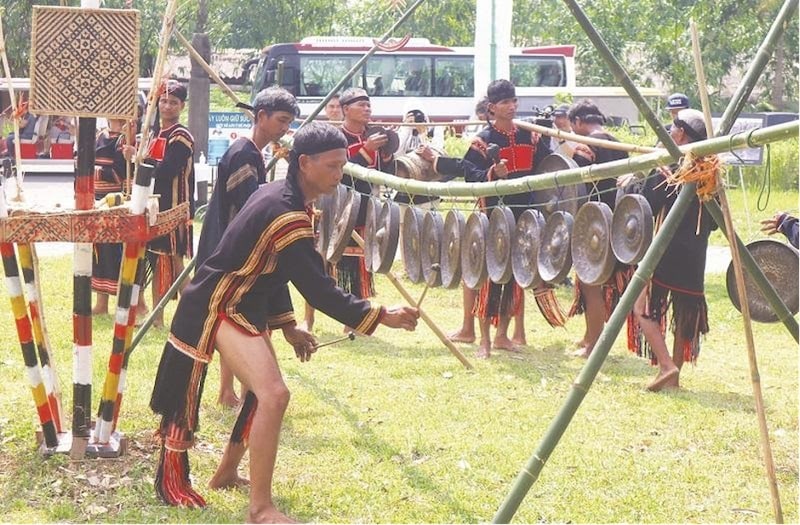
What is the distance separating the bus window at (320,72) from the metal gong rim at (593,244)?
20.9 metres

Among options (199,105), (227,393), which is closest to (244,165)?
(227,393)

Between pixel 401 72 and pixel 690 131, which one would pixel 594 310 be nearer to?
pixel 690 131

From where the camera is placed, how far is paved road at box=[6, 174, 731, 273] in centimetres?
1265

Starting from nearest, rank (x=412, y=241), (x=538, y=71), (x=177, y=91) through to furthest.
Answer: (x=412, y=241) → (x=177, y=91) → (x=538, y=71)

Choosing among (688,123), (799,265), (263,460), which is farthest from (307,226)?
(688,123)

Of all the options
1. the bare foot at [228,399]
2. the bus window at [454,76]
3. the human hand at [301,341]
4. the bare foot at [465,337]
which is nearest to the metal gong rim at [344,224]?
the bare foot at [228,399]

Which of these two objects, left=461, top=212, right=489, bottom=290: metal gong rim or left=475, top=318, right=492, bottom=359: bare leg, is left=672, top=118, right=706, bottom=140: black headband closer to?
left=461, top=212, right=489, bottom=290: metal gong rim

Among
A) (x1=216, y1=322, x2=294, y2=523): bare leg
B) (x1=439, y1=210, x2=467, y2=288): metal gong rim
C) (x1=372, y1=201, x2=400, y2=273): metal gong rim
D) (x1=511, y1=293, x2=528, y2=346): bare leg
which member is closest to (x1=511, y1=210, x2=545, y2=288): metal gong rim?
(x1=439, y1=210, x2=467, y2=288): metal gong rim

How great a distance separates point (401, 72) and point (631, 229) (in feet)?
73.2

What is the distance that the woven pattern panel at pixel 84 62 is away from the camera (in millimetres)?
5012

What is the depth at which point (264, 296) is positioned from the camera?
4.83 metres

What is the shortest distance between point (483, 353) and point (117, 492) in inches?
146

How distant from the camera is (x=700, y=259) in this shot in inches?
285

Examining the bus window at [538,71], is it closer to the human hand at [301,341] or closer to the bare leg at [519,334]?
the bare leg at [519,334]
